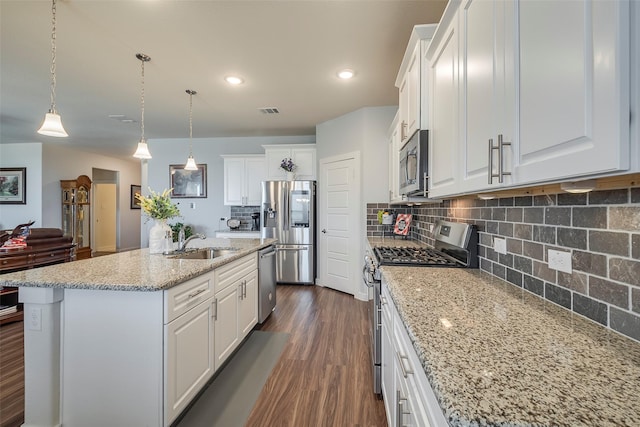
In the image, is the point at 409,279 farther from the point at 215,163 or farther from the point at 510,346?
the point at 215,163

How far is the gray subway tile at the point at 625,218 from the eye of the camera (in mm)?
759

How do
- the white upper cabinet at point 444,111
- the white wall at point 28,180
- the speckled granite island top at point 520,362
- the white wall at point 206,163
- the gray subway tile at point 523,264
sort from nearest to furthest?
the speckled granite island top at point 520,362, the gray subway tile at point 523,264, the white upper cabinet at point 444,111, the white wall at point 206,163, the white wall at point 28,180

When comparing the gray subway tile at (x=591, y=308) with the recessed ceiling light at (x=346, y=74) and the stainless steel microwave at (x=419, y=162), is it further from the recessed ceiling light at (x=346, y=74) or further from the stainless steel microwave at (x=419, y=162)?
the recessed ceiling light at (x=346, y=74)

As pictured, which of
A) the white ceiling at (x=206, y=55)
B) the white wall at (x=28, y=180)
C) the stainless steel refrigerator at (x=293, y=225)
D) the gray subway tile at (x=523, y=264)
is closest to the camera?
the gray subway tile at (x=523, y=264)

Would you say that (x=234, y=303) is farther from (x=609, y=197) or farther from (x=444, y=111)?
(x=609, y=197)

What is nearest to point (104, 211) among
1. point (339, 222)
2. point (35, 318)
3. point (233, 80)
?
point (233, 80)

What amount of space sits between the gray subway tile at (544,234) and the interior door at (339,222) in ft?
9.59

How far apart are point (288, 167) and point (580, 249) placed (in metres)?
4.29

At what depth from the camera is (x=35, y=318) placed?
1.49m

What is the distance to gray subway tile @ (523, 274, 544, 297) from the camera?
1.13m

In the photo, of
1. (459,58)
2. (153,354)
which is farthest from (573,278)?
(153,354)

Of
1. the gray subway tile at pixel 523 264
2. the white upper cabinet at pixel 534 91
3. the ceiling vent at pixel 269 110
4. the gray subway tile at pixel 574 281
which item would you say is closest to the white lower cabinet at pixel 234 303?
the white upper cabinet at pixel 534 91

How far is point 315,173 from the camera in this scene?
4.97 metres

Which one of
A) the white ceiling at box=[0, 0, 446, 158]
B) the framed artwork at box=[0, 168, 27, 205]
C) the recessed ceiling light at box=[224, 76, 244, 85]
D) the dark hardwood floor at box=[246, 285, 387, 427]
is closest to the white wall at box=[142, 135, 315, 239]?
the white ceiling at box=[0, 0, 446, 158]
